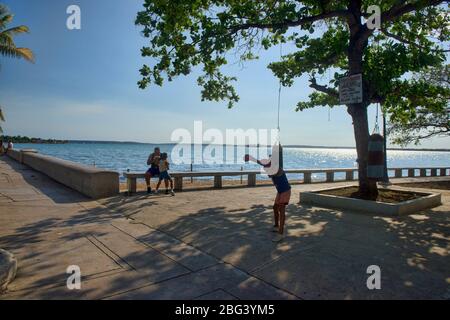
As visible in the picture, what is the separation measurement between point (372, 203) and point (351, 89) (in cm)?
332

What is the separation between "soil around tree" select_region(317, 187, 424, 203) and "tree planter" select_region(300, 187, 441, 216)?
18cm

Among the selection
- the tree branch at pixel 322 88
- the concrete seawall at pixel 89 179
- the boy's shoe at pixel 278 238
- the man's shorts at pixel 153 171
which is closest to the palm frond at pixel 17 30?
the concrete seawall at pixel 89 179

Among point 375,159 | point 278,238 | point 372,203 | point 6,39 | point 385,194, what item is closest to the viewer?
point 278,238

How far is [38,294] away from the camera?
138 inches

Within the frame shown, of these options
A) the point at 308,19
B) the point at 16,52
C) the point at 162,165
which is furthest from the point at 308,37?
the point at 16,52

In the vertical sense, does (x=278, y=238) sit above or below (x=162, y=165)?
below

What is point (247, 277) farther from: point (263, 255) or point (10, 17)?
point (10, 17)

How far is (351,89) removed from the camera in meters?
9.41

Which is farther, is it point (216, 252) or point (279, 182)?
point (279, 182)

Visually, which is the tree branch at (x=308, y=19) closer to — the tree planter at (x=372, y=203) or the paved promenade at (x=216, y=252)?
the tree planter at (x=372, y=203)

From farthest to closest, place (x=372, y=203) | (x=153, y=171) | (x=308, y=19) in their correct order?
(x=153, y=171) < (x=308, y=19) < (x=372, y=203)

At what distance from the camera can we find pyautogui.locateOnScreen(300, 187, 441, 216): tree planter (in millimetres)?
8094

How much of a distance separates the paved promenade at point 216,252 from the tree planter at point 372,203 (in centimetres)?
36

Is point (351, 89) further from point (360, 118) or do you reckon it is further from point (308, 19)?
point (308, 19)
